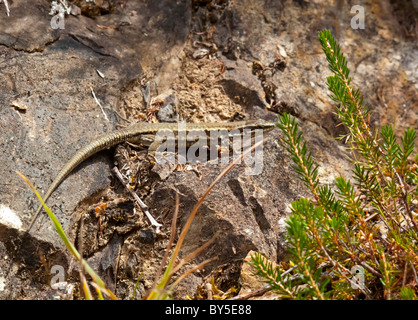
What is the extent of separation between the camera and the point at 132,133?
5.02 meters

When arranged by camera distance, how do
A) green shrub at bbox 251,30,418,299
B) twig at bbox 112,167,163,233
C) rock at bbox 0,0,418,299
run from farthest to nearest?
twig at bbox 112,167,163,233
rock at bbox 0,0,418,299
green shrub at bbox 251,30,418,299

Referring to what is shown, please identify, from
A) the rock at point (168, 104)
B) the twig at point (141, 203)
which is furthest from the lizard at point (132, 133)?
the twig at point (141, 203)

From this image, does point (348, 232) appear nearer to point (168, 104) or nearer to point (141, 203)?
point (141, 203)

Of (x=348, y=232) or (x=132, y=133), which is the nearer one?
(x=348, y=232)

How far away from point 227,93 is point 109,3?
2.20 metres

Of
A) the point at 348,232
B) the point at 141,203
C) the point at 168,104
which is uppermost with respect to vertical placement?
the point at 168,104

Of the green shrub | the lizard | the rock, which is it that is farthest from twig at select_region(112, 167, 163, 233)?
the green shrub

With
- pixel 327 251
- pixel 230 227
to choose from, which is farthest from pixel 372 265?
pixel 230 227

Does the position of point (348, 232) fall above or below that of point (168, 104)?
below

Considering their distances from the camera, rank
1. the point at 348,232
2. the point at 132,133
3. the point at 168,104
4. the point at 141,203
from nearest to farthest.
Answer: the point at 348,232
the point at 141,203
the point at 132,133
the point at 168,104

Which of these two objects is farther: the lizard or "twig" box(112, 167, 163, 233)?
the lizard

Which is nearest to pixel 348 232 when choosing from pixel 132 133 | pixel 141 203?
pixel 141 203

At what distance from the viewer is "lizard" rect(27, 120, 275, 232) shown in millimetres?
4284

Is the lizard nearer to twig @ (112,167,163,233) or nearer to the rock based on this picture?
the rock
